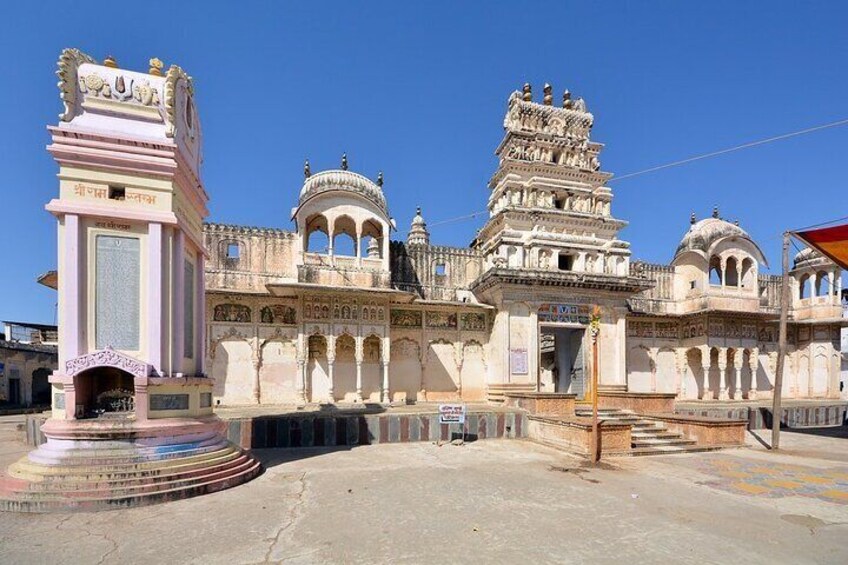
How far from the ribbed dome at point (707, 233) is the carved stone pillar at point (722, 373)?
5.01 metres

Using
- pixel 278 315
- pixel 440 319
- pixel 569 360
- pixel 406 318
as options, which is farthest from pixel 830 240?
pixel 278 315

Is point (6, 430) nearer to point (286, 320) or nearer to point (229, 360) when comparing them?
point (229, 360)

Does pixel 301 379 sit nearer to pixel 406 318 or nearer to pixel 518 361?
pixel 406 318

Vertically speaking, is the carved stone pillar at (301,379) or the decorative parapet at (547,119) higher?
the decorative parapet at (547,119)

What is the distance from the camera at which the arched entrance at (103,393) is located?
28.6 ft

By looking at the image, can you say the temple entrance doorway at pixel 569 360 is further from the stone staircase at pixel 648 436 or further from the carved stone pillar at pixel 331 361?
the carved stone pillar at pixel 331 361

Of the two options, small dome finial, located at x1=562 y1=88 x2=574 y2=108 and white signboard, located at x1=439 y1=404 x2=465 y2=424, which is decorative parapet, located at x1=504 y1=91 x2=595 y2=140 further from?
white signboard, located at x1=439 y1=404 x2=465 y2=424

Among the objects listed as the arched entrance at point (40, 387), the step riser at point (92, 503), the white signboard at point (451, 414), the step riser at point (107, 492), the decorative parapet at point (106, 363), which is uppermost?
the decorative parapet at point (106, 363)

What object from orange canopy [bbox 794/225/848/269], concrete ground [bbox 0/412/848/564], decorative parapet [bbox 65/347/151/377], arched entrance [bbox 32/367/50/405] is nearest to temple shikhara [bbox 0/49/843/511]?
decorative parapet [bbox 65/347/151/377]

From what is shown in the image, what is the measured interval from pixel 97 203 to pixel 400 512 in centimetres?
801

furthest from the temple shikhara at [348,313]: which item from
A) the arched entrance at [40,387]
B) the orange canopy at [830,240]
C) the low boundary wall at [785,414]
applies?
the arched entrance at [40,387]

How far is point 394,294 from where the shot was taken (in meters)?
17.3

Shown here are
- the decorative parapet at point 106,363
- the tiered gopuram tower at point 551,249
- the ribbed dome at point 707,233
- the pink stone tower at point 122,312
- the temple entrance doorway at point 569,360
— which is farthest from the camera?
the ribbed dome at point 707,233

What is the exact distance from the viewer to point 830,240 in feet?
44.1
